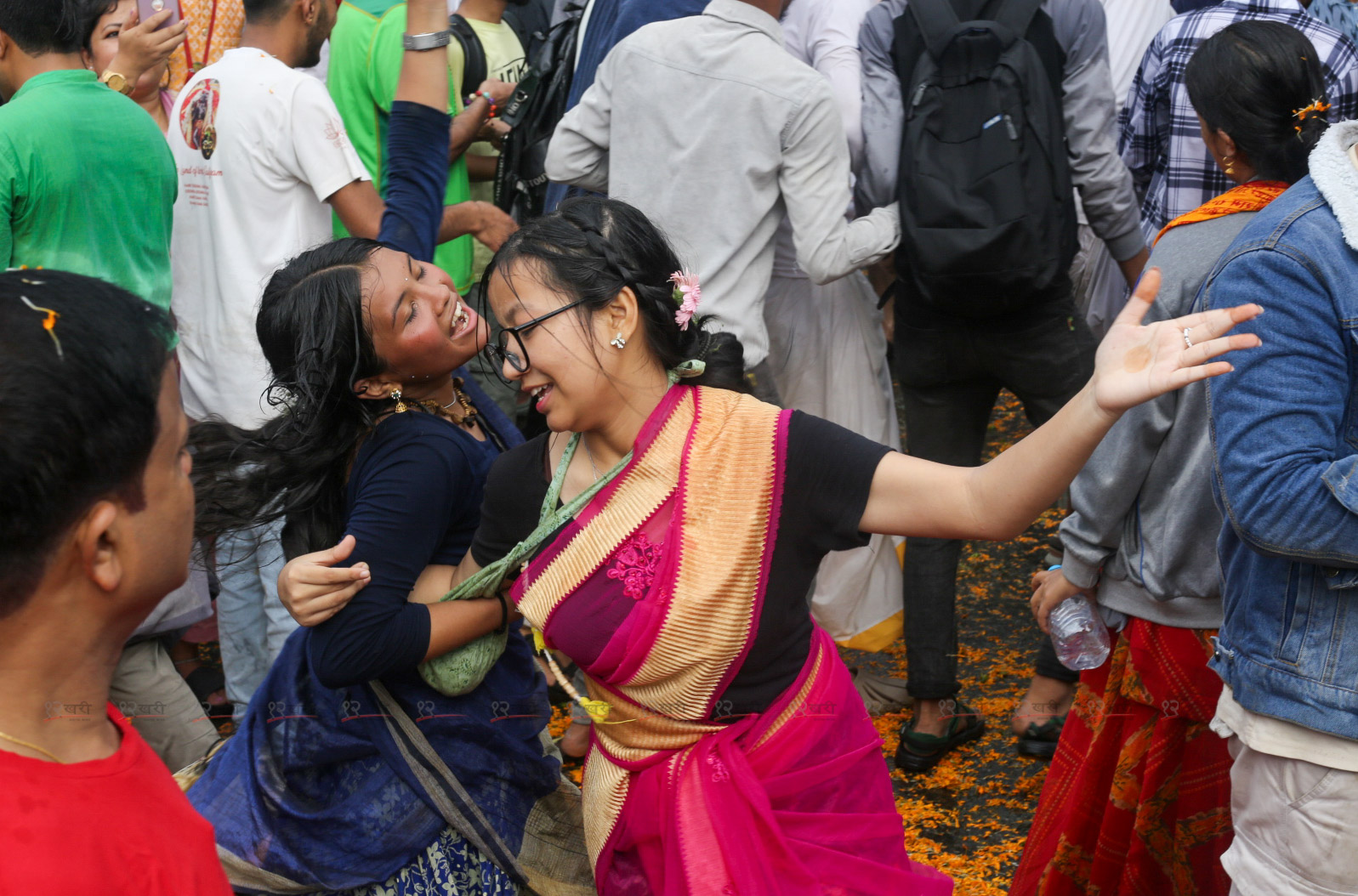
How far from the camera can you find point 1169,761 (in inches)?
97.0

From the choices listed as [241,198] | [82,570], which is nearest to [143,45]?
[241,198]

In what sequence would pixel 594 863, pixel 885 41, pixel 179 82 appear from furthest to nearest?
pixel 179 82
pixel 885 41
pixel 594 863

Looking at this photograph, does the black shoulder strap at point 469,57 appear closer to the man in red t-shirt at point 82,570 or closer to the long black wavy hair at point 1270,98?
the long black wavy hair at point 1270,98

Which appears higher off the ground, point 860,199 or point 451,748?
point 860,199

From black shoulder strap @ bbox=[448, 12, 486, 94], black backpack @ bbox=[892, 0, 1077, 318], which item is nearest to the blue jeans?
black shoulder strap @ bbox=[448, 12, 486, 94]

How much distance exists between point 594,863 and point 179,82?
13.4 feet

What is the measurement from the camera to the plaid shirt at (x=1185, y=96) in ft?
12.0

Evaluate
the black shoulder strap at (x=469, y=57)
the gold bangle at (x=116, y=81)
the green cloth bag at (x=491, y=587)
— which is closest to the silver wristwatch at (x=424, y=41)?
the green cloth bag at (x=491, y=587)

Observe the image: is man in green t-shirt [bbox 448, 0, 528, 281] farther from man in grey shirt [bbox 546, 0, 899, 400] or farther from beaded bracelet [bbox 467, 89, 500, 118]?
man in grey shirt [bbox 546, 0, 899, 400]

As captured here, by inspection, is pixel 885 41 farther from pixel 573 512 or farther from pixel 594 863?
pixel 594 863

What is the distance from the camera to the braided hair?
1949 mm

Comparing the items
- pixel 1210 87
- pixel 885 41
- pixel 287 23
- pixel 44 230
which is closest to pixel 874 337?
pixel 885 41

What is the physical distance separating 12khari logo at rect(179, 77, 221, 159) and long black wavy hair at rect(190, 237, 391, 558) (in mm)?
1576

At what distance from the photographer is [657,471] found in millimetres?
1896
